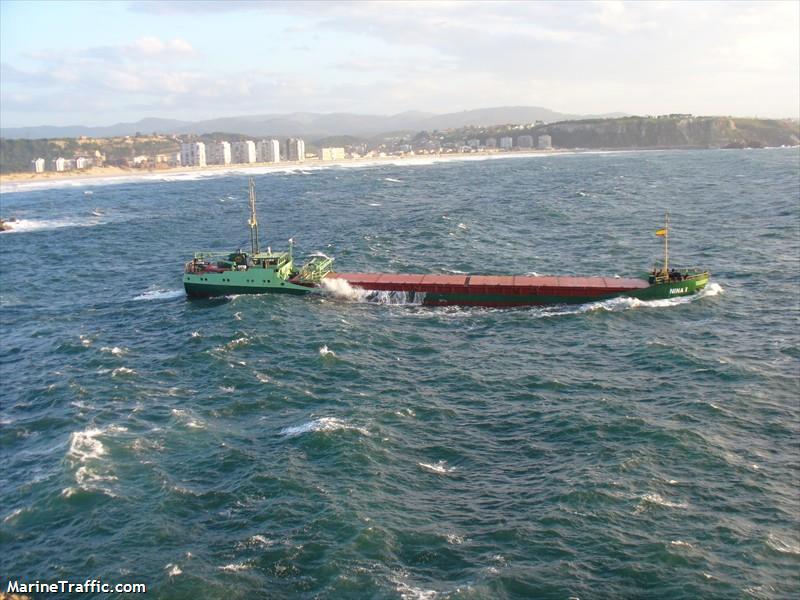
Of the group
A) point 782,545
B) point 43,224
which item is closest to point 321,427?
point 782,545

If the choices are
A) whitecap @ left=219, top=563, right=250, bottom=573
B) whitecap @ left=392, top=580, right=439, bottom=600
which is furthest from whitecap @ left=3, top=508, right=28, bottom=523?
whitecap @ left=392, top=580, right=439, bottom=600

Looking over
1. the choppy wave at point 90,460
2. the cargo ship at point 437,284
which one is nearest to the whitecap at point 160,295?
the cargo ship at point 437,284

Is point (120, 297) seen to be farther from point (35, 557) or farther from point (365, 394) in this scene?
point (35, 557)

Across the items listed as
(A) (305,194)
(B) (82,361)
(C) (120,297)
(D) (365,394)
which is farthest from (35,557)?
(A) (305,194)

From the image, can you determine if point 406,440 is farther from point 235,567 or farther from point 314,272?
point 314,272

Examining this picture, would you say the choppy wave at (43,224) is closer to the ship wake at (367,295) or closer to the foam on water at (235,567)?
the ship wake at (367,295)

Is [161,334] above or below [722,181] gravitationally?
below
